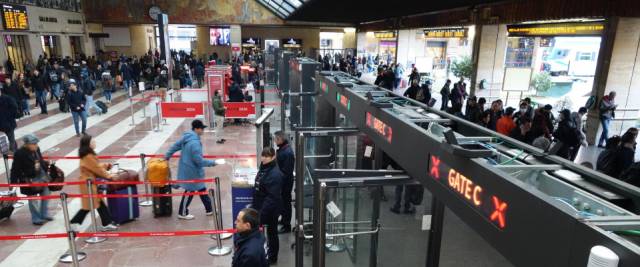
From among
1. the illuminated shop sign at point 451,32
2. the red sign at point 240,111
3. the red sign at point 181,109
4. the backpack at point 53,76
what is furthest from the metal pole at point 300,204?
the backpack at point 53,76

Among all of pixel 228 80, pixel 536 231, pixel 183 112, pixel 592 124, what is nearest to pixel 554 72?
pixel 592 124

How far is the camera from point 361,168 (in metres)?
6.80

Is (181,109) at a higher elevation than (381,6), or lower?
lower

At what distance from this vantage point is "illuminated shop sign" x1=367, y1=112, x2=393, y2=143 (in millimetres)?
3894

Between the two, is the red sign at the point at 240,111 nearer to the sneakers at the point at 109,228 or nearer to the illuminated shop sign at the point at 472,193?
the sneakers at the point at 109,228

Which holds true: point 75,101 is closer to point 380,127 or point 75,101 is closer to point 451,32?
point 380,127

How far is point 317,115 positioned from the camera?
28.9 ft

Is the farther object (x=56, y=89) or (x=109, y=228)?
(x=56, y=89)

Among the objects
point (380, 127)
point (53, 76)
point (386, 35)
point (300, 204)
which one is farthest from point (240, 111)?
point (386, 35)

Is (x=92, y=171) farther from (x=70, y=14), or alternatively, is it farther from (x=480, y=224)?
(x=70, y=14)

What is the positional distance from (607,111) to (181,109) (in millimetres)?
11537

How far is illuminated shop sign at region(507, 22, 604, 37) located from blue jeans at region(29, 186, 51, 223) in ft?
41.9

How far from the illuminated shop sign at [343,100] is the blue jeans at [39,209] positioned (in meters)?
4.86

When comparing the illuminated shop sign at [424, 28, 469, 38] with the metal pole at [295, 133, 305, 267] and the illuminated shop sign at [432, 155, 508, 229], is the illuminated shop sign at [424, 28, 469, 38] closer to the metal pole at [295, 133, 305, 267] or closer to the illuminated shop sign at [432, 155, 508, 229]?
the metal pole at [295, 133, 305, 267]
